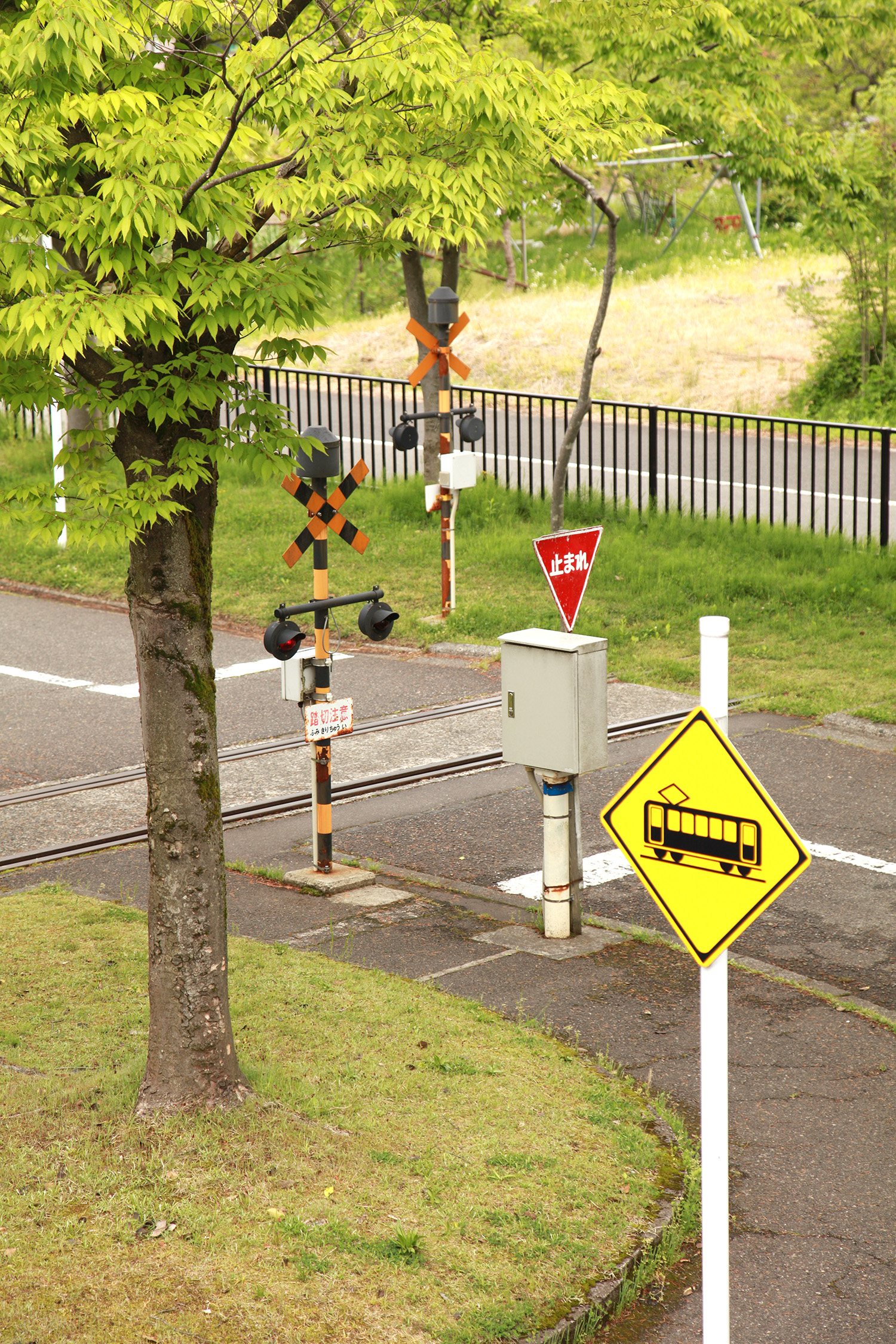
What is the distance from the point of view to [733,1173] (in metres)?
5.48

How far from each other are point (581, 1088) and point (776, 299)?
27246mm

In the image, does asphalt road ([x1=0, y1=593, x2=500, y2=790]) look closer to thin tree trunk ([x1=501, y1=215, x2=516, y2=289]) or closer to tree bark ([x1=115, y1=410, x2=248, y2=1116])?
tree bark ([x1=115, y1=410, x2=248, y2=1116])

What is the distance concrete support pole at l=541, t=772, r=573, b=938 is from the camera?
764 cm

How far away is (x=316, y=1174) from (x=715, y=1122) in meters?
1.73

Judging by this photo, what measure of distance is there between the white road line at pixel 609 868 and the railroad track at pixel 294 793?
0.84m

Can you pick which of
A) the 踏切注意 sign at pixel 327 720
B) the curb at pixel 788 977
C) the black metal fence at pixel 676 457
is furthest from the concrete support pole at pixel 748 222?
the curb at pixel 788 977

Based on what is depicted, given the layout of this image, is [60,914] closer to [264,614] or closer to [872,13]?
[264,614]

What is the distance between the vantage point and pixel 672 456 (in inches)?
876

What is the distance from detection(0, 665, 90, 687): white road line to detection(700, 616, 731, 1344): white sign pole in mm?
9836

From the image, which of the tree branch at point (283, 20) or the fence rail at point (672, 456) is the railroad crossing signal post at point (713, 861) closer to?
the tree branch at point (283, 20)

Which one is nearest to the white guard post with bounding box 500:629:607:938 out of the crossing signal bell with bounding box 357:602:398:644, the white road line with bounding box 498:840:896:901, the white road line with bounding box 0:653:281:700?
the white road line with bounding box 498:840:896:901

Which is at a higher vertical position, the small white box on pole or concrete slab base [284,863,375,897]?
the small white box on pole

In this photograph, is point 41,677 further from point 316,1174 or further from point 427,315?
point 316,1174

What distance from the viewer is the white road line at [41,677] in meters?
13.0
